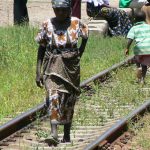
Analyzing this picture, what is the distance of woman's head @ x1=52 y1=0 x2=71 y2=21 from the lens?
300 inches

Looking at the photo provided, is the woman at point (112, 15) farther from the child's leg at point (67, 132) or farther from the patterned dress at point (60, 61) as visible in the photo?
the patterned dress at point (60, 61)

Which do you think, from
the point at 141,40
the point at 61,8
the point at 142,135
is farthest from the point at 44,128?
the point at 141,40

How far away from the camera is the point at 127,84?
11.8 meters

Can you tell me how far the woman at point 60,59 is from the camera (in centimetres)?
776

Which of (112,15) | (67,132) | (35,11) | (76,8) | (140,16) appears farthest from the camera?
(35,11)

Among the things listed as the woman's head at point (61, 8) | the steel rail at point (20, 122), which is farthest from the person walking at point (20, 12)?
the woman's head at point (61, 8)

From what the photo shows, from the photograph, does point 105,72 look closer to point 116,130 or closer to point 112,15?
point 116,130

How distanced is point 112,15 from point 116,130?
34.3ft

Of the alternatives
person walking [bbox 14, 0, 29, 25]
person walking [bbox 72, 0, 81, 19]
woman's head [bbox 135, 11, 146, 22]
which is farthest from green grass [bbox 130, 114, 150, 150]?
person walking [bbox 14, 0, 29, 25]

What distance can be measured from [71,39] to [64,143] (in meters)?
1.22

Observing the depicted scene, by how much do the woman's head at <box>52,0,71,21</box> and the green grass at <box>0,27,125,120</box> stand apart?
2.23 m

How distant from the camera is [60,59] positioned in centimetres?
783

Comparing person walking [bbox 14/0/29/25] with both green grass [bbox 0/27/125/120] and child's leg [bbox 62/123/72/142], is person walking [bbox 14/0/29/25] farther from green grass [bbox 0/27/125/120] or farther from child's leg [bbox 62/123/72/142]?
child's leg [bbox 62/123/72/142]

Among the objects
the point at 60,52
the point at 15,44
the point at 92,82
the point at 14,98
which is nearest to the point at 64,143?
the point at 60,52
